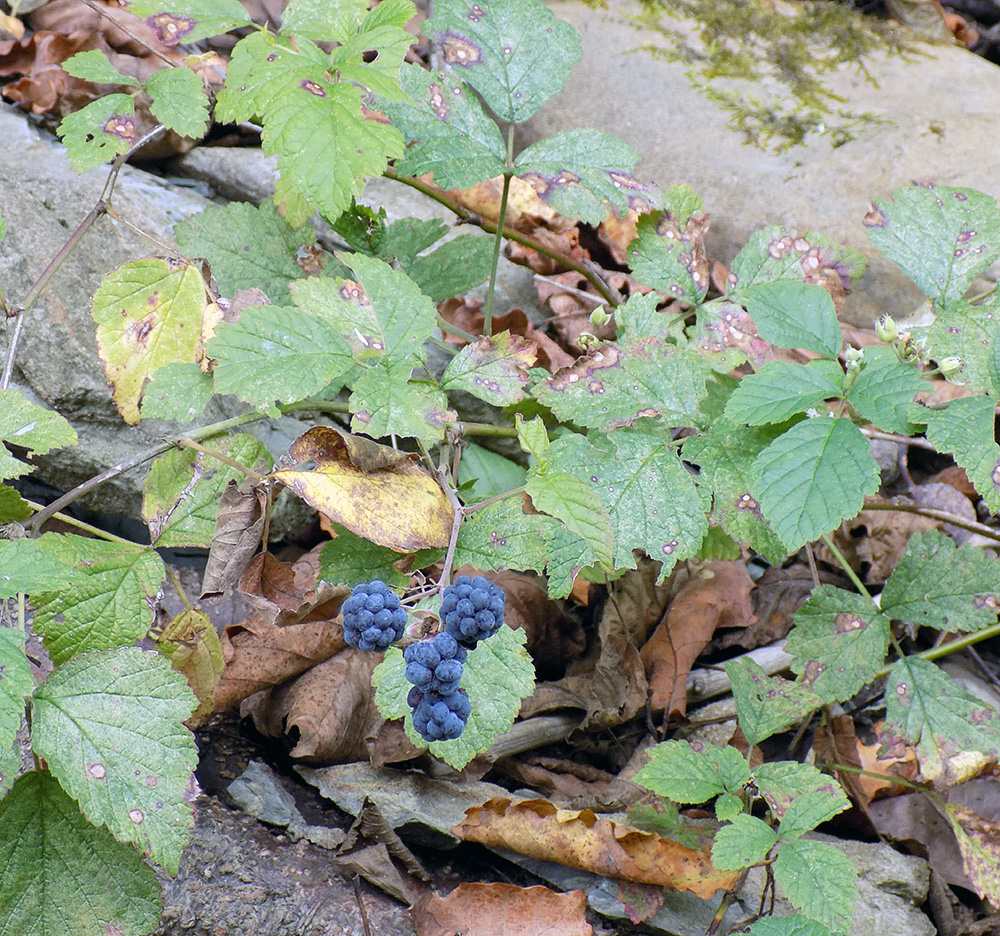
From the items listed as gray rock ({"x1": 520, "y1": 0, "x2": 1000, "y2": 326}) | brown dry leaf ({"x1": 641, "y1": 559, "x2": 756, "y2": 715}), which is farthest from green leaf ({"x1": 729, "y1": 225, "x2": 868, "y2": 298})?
gray rock ({"x1": 520, "y1": 0, "x2": 1000, "y2": 326})

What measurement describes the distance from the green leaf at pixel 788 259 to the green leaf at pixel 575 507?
3.16 feet

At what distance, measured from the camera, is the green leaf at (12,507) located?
5.05 feet

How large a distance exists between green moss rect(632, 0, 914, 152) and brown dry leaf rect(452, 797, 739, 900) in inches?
105

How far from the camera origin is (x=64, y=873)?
1404 millimetres

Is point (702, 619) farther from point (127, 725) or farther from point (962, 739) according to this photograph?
point (127, 725)

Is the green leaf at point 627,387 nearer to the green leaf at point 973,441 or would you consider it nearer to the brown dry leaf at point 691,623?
the green leaf at point 973,441

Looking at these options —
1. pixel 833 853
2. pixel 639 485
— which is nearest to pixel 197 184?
pixel 639 485

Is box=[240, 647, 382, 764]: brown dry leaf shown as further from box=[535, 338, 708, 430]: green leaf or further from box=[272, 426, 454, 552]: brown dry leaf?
box=[535, 338, 708, 430]: green leaf

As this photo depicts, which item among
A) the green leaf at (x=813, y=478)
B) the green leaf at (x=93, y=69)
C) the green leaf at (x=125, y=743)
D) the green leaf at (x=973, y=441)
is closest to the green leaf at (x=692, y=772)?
the green leaf at (x=813, y=478)

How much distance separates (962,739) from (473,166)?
1665 mm

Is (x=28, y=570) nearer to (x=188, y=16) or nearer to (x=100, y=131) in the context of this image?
(x=100, y=131)

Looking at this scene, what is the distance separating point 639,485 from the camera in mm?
1758

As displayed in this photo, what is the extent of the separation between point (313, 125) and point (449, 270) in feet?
1.99

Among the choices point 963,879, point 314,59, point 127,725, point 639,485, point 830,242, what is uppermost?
point 314,59
